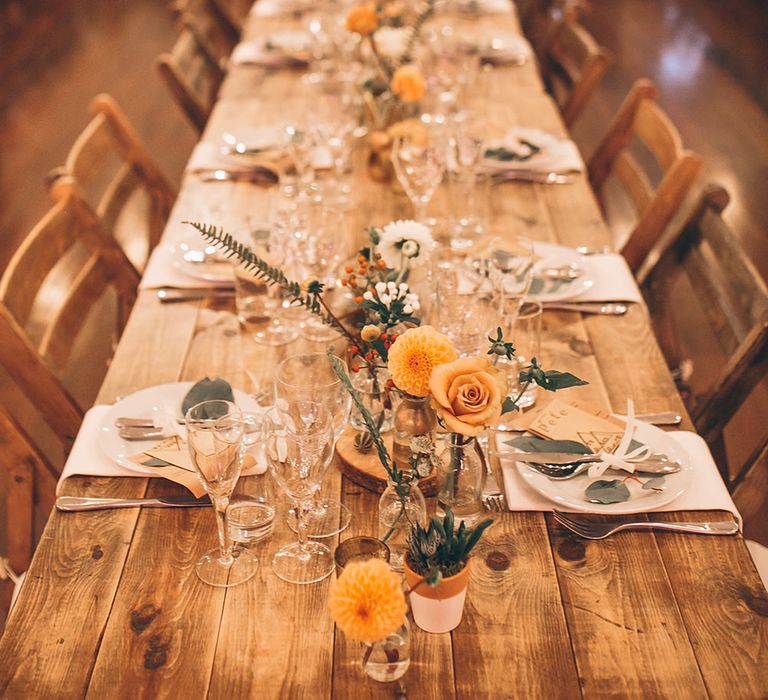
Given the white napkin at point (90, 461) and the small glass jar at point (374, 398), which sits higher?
the small glass jar at point (374, 398)

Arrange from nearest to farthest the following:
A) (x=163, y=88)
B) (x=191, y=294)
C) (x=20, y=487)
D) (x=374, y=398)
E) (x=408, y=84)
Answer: (x=374, y=398), (x=20, y=487), (x=191, y=294), (x=408, y=84), (x=163, y=88)

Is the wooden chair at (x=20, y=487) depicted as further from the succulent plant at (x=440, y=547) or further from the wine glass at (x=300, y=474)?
the succulent plant at (x=440, y=547)

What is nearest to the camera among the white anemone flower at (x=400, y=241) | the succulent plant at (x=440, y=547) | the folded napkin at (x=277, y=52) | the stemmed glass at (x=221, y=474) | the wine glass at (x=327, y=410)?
the succulent plant at (x=440, y=547)

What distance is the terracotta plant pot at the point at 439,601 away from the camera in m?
1.04

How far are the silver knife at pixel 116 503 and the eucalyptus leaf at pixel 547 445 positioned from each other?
0.45 m

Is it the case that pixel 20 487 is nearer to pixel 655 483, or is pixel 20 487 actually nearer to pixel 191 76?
pixel 655 483

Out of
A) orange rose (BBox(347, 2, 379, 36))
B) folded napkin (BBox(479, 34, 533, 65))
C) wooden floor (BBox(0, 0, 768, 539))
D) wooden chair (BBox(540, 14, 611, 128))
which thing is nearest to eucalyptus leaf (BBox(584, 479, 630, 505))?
orange rose (BBox(347, 2, 379, 36))

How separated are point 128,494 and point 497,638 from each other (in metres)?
0.55

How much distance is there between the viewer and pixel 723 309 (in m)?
1.83

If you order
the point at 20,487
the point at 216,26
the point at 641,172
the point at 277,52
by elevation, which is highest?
the point at 641,172

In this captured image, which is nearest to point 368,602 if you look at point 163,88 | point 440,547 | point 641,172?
point 440,547

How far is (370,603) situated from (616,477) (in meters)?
0.52

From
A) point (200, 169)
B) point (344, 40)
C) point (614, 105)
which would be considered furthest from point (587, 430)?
point (614, 105)

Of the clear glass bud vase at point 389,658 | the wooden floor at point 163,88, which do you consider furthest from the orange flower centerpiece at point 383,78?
the wooden floor at point 163,88
